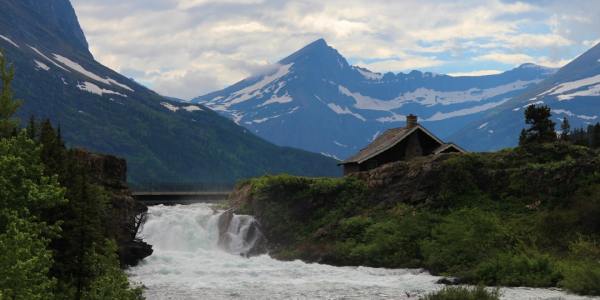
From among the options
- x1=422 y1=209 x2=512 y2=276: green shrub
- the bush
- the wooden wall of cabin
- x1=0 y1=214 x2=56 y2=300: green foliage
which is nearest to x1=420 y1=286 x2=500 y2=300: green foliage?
x1=422 y1=209 x2=512 y2=276: green shrub

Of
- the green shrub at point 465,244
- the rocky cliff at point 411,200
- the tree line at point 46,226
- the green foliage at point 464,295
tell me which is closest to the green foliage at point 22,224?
the tree line at point 46,226

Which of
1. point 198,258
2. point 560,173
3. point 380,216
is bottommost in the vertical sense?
point 198,258

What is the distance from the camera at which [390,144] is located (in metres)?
59.3

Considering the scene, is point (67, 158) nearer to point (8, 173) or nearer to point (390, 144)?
point (8, 173)

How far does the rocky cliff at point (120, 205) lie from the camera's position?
40.7 m

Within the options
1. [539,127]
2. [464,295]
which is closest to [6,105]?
[464,295]

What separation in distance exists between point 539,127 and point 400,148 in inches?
535

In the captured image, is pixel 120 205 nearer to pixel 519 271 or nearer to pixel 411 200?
pixel 411 200

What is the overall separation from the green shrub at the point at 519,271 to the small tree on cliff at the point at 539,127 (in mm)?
16947

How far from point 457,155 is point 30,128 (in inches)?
1155

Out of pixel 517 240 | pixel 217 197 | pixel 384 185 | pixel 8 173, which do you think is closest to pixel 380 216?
pixel 384 185

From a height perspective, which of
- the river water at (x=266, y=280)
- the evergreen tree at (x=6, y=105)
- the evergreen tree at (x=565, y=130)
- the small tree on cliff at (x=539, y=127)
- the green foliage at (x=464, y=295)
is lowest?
the river water at (x=266, y=280)

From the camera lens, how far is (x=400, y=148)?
60.6m

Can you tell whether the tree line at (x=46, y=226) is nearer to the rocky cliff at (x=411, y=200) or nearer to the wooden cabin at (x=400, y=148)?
the rocky cliff at (x=411, y=200)
